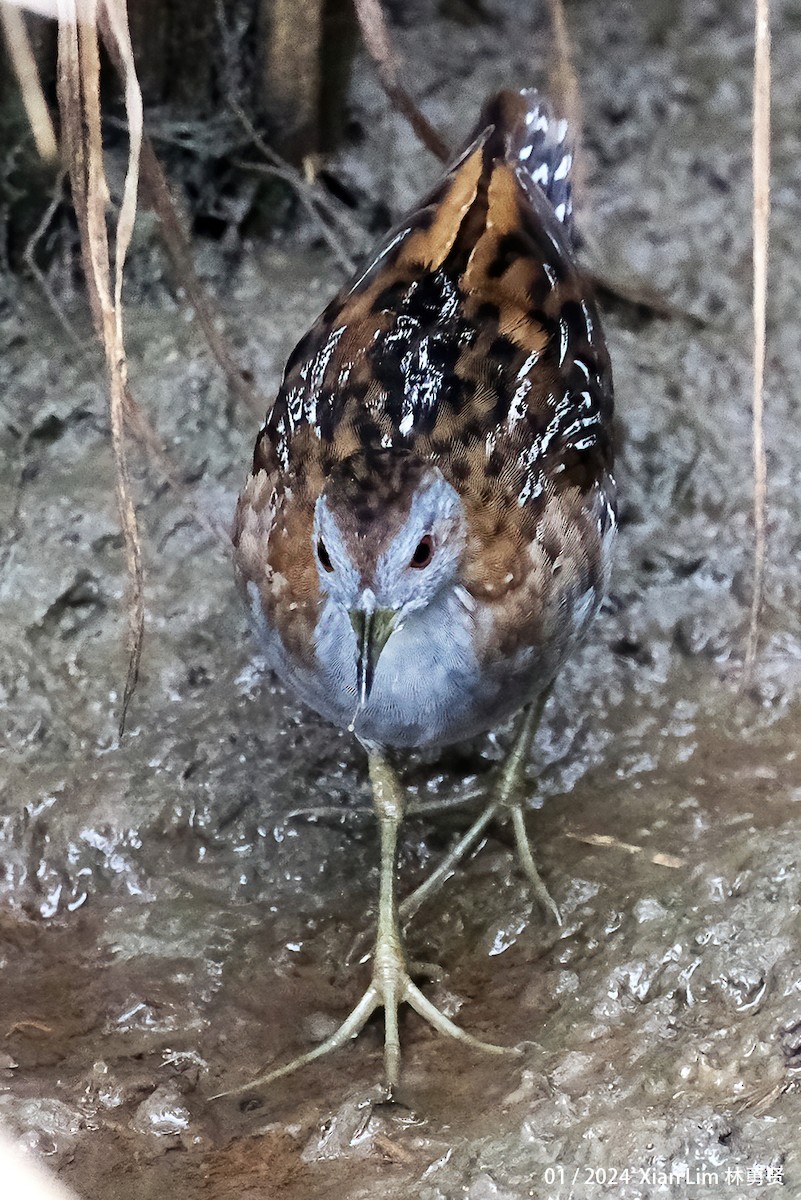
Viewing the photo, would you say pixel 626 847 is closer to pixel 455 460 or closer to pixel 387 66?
pixel 455 460

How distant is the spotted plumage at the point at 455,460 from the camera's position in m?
2.79

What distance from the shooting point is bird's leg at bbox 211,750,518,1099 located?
267cm

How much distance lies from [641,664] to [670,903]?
1.05 m

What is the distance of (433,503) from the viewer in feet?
8.63

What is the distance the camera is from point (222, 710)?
3527mm

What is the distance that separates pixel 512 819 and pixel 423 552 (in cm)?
101

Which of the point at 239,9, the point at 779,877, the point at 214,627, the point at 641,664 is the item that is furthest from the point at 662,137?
the point at 779,877

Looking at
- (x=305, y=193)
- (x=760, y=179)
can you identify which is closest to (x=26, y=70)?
(x=305, y=193)

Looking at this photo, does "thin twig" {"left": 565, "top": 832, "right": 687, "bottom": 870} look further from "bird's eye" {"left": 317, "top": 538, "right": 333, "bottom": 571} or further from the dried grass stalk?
the dried grass stalk

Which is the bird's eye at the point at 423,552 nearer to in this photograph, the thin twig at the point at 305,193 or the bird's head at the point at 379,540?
the bird's head at the point at 379,540

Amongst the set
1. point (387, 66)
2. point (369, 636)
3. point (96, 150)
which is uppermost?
point (387, 66)

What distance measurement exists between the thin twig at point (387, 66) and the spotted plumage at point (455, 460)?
39cm

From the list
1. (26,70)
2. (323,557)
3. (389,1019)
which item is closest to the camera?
(323,557)

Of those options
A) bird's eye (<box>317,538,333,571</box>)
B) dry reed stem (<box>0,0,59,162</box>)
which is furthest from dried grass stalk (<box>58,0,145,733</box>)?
bird's eye (<box>317,538,333,571</box>)
